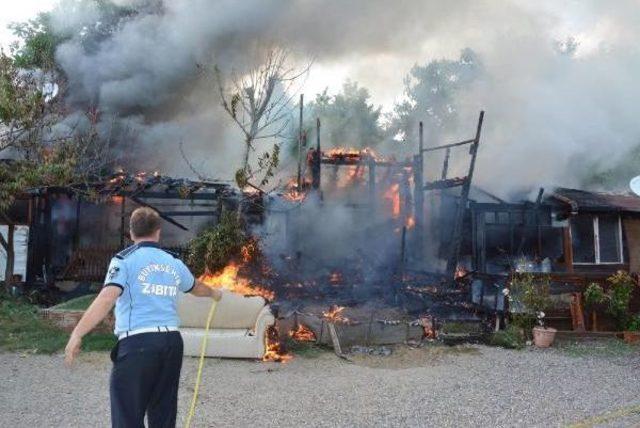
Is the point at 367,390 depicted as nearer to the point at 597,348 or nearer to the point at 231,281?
the point at 231,281

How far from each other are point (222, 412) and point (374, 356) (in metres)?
3.46

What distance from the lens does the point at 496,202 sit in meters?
14.0

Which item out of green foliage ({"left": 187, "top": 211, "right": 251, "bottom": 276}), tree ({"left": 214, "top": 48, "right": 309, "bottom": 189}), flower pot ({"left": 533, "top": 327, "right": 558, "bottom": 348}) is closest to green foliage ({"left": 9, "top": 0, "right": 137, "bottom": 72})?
tree ({"left": 214, "top": 48, "right": 309, "bottom": 189})

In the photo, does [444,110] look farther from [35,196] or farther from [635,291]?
[35,196]

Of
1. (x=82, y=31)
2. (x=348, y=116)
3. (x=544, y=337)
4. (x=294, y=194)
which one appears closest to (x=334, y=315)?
(x=544, y=337)

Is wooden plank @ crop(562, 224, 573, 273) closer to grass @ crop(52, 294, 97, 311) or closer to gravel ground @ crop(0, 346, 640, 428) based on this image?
gravel ground @ crop(0, 346, 640, 428)

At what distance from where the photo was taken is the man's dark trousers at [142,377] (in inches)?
121

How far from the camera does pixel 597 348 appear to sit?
8945 millimetres

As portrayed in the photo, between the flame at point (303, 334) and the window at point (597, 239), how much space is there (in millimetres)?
8981

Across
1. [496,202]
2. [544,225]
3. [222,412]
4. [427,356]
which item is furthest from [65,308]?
[544,225]

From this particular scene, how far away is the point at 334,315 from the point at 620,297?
5.51m

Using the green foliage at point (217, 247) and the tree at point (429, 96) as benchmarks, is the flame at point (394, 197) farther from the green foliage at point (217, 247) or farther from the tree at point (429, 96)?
the tree at point (429, 96)

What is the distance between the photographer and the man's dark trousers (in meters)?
3.08

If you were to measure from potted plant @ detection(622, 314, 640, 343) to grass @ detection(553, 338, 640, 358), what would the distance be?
0.56 ft
